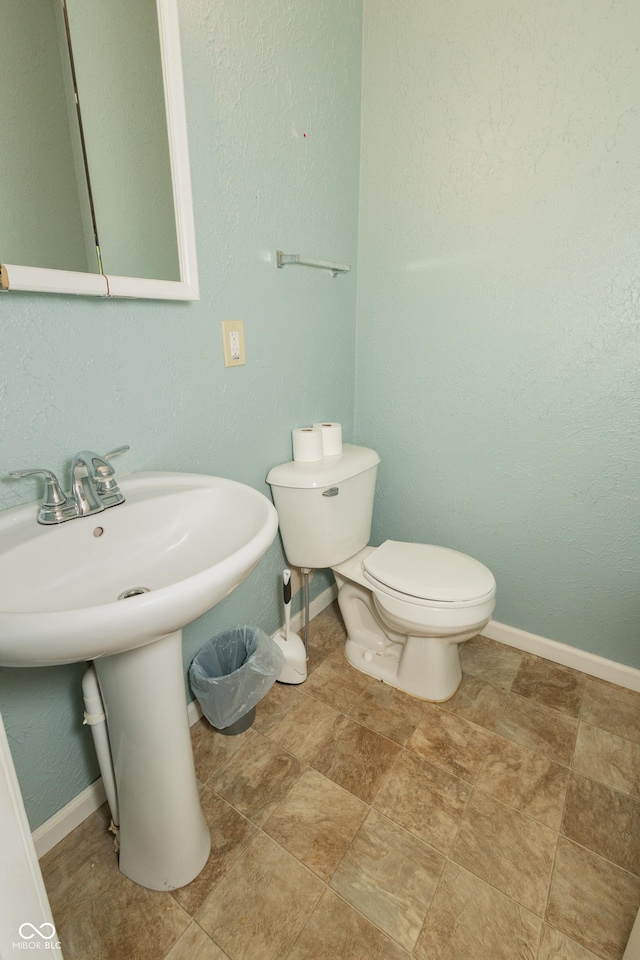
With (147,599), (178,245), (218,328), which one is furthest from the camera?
(218,328)

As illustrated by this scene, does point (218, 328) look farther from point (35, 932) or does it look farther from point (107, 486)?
point (35, 932)

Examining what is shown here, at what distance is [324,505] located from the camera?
141 centimetres

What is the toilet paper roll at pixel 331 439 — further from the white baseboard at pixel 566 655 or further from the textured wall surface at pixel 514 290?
the white baseboard at pixel 566 655

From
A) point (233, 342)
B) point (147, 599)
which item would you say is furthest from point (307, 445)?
point (147, 599)

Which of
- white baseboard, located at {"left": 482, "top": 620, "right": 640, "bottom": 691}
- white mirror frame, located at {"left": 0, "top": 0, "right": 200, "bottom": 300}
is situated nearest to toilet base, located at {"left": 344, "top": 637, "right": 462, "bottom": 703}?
white baseboard, located at {"left": 482, "top": 620, "right": 640, "bottom": 691}

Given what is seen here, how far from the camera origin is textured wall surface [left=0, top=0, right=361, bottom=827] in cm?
88

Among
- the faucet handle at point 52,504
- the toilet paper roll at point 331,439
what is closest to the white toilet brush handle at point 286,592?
the toilet paper roll at point 331,439

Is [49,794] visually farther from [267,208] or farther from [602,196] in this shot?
[602,196]

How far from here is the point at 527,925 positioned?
91cm

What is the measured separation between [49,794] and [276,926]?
575 mm

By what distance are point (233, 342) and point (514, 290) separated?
0.91 metres

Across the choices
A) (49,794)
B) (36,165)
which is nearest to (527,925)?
(49,794)

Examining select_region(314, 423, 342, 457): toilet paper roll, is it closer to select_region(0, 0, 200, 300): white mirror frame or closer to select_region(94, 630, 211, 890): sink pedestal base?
select_region(0, 0, 200, 300): white mirror frame

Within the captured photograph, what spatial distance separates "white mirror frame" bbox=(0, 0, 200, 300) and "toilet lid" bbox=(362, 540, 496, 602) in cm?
98
